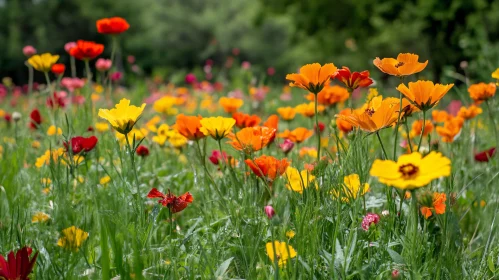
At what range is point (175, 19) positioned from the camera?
25812 mm

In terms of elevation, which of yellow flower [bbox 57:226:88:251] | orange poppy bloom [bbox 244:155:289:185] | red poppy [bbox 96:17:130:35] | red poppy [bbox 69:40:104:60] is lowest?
yellow flower [bbox 57:226:88:251]

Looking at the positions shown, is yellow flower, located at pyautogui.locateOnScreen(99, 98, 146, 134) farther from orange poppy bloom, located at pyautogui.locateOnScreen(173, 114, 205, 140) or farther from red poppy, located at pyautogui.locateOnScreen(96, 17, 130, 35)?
red poppy, located at pyautogui.locateOnScreen(96, 17, 130, 35)

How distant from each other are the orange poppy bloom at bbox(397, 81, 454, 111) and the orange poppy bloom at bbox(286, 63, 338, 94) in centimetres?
19

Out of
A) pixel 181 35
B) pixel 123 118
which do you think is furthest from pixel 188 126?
pixel 181 35

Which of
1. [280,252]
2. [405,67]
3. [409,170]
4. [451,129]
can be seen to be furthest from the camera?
[451,129]

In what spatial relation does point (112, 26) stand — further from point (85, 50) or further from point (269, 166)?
point (269, 166)

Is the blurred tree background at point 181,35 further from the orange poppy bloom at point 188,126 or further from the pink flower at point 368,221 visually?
the pink flower at point 368,221

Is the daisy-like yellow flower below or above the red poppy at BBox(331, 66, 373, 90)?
below

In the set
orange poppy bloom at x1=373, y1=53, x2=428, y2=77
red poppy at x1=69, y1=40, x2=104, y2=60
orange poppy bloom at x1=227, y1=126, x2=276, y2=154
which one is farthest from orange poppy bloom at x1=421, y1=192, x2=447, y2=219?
red poppy at x1=69, y1=40, x2=104, y2=60

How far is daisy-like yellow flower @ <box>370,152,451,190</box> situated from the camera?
31.2 inches

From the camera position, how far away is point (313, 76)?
1.18m

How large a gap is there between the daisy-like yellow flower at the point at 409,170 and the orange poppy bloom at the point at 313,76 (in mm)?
361

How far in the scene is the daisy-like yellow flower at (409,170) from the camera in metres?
0.79

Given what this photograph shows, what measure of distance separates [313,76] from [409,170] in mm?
405
